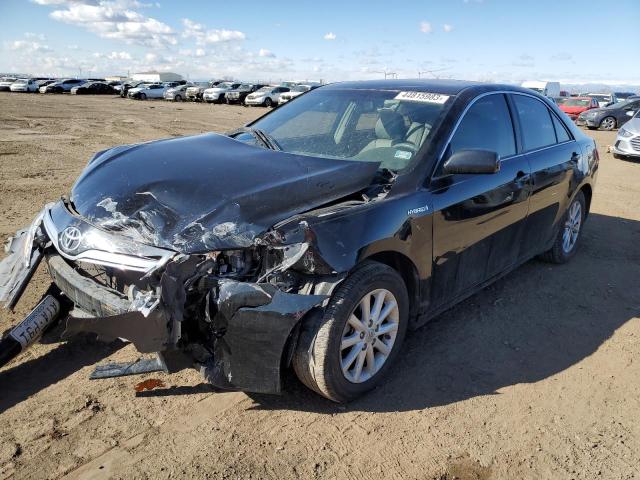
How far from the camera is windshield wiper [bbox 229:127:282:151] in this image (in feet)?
12.3

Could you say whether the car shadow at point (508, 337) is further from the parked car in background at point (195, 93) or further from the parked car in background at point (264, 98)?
the parked car in background at point (195, 93)

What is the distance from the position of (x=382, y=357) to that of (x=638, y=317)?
2.59m

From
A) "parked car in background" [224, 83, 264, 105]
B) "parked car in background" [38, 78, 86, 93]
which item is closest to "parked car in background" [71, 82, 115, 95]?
"parked car in background" [38, 78, 86, 93]

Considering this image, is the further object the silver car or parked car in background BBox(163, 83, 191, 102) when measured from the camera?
parked car in background BBox(163, 83, 191, 102)

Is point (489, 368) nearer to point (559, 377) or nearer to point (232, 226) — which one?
point (559, 377)

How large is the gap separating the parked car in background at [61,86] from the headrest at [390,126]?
1905 inches

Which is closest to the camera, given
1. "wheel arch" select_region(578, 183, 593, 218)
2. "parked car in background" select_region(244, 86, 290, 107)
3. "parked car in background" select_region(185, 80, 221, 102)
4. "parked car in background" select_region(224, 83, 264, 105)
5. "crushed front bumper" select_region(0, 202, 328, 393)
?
"crushed front bumper" select_region(0, 202, 328, 393)

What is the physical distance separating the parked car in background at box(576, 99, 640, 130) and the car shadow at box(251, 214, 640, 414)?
18724mm

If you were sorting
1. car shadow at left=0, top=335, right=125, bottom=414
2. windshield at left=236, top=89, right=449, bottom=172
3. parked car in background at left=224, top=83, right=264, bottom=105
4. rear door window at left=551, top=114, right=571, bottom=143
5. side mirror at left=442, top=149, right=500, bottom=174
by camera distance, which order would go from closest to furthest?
car shadow at left=0, top=335, right=125, bottom=414, side mirror at left=442, top=149, right=500, bottom=174, windshield at left=236, top=89, right=449, bottom=172, rear door window at left=551, top=114, right=571, bottom=143, parked car in background at left=224, top=83, right=264, bottom=105

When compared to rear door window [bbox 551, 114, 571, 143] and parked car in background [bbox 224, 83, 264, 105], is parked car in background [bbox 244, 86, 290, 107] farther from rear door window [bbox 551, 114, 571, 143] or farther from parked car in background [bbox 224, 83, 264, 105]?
rear door window [bbox 551, 114, 571, 143]

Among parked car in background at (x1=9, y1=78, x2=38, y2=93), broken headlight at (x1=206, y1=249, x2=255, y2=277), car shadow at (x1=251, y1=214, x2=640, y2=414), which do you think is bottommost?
car shadow at (x1=251, y1=214, x2=640, y2=414)

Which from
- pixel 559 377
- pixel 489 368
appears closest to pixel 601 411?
pixel 559 377

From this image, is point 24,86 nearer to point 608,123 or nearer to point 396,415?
point 608,123

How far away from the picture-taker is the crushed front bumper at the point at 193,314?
2.39 metres
